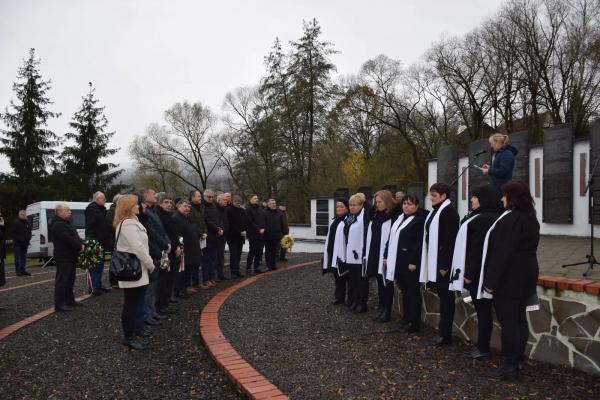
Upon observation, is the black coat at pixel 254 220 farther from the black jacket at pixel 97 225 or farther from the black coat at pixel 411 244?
the black coat at pixel 411 244

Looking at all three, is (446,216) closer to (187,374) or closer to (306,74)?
(187,374)

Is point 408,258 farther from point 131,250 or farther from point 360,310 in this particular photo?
point 131,250

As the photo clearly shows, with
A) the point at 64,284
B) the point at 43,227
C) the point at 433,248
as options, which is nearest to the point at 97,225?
the point at 64,284

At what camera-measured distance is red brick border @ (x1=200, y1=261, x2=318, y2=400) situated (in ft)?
13.5

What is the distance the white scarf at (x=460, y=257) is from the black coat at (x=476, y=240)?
4 cm

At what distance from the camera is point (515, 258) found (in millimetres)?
4379

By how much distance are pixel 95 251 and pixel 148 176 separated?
142ft

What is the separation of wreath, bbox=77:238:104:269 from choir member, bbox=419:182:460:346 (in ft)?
17.3

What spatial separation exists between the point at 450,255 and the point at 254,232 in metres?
6.78

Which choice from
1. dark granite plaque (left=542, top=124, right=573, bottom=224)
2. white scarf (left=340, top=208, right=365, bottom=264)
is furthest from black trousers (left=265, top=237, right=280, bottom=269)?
dark granite plaque (left=542, top=124, right=573, bottom=224)

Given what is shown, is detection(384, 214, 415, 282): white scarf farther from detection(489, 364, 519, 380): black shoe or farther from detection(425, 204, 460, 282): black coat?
detection(489, 364, 519, 380): black shoe

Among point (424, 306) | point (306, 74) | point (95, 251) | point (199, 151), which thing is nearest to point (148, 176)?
point (199, 151)

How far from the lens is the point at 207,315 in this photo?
689 cm

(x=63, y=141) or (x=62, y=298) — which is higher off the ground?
(x=63, y=141)
